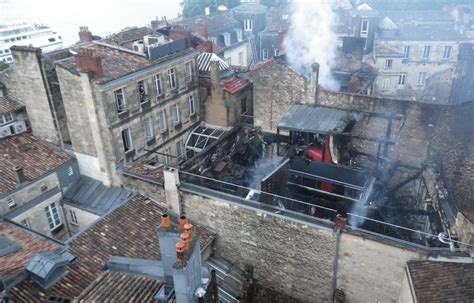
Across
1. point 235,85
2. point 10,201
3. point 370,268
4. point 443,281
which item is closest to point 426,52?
point 235,85

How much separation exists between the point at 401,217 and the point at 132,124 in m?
17.0

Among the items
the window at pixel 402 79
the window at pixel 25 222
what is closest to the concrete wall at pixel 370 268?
the window at pixel 25 222

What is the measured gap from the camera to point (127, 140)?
25922 mm

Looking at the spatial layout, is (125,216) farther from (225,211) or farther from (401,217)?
(401,217)

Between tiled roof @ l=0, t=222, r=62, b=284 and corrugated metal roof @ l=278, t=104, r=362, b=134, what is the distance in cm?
1387

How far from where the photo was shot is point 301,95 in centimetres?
2655

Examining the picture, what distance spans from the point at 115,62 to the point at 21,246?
1244cm

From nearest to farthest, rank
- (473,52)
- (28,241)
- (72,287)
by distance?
1. (72,287)
2. (28,241)
3. (473,52)

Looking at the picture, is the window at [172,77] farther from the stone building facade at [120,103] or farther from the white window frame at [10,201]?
the white window frame at [10,201]

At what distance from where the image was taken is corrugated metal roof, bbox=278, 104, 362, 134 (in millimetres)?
23094

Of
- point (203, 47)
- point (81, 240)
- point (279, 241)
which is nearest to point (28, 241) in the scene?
point (81, 240)

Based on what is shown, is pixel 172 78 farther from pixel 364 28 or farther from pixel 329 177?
pixel 364 28

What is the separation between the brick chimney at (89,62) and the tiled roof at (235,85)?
398 inches

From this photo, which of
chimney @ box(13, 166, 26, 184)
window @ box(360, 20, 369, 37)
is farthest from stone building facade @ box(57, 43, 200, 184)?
window @ box(360, 20, 369, 37)
